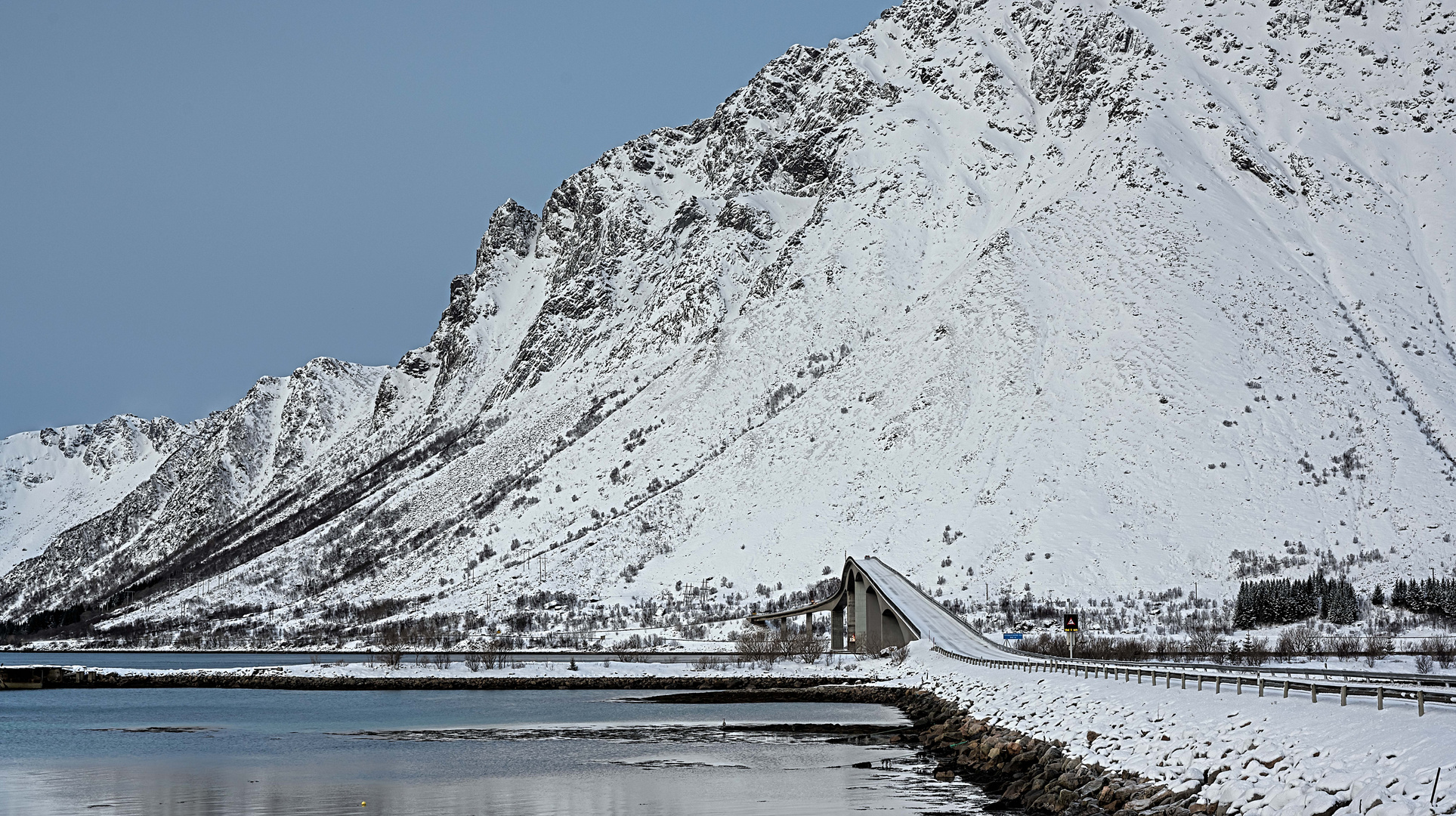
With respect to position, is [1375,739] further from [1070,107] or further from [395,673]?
[1070,107]

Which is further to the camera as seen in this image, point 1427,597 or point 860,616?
point 860,616

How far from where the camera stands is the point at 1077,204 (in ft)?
476

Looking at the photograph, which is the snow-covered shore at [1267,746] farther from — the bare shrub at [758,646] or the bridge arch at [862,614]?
the bare shrub at [758,646]

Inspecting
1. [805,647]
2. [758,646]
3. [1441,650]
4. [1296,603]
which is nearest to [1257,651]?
[1441,650]

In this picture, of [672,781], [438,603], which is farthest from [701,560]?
[672,781]

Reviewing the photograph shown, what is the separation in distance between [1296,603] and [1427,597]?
26.4 ft

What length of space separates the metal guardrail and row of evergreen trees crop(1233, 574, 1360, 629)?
3497 cm

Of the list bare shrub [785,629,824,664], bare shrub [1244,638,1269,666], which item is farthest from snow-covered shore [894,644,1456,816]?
bare shrub [785,629,824,664]

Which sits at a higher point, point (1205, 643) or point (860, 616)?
point (860, 616)

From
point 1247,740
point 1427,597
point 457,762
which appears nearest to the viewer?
point 1247,740

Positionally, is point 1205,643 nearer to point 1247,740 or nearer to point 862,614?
point 862,614

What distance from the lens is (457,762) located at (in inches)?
1711

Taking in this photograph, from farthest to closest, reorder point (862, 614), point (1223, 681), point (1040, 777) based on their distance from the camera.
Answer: point (862, 614), point (1223, 681), point (1040, 777)

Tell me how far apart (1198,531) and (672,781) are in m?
74.0
